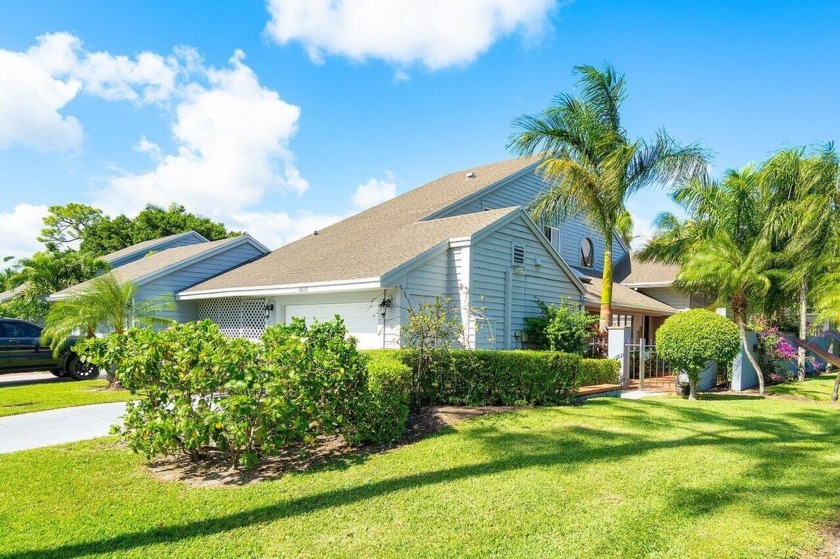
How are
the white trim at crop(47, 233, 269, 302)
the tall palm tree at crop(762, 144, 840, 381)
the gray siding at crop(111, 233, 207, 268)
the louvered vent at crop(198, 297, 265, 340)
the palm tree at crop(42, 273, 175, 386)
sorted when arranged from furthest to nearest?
the gray siding at crop(111, 233, 207, 268) → the tall palm tree at crop(762, 144, 840, 381) → the white trim at crop(47, 233, 269, 302) → the louvered vent at crop(198, 297, 265, 340) → the palm tree at crop(42, 273, 175, 386)

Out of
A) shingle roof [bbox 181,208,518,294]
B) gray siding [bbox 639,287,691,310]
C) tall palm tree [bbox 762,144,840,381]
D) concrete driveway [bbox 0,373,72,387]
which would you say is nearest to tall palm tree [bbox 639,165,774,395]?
tall palm tree [bbox 762,144,840,381]

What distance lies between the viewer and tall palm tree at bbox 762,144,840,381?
60.2 feet

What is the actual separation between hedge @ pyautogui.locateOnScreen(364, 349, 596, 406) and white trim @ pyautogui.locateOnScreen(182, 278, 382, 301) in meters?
2.90

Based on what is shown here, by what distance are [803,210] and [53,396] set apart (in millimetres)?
24032

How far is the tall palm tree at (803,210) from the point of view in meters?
18.3

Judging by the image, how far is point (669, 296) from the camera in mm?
22531

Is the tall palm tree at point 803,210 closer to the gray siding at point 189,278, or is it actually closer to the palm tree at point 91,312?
the gray siding at point 189,278

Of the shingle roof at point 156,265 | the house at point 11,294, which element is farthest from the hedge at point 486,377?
the house at point 11,294

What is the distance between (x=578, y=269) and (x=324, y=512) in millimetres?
19740

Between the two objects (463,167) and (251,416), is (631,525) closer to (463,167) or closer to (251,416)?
(251,416)

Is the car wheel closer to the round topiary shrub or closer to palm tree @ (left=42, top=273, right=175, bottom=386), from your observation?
palm tree @ (left=42, top=273, right=175, bottom=386)

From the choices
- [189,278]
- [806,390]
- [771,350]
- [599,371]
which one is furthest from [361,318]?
[771,350]

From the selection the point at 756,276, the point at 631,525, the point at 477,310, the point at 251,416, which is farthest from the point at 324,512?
the point at 756,276

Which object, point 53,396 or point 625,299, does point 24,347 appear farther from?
point 625,299
